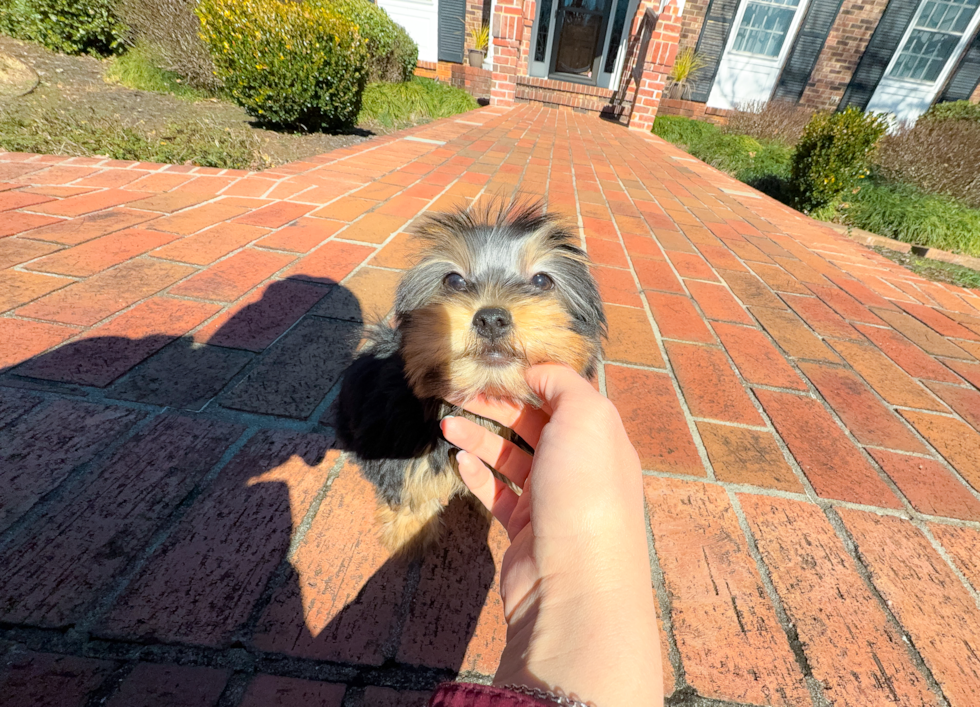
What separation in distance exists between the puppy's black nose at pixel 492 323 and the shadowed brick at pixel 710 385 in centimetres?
165

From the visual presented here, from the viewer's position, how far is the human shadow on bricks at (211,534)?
1.33 m

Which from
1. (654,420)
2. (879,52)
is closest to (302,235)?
(654,420)

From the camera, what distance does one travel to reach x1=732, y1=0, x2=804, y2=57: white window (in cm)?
1423

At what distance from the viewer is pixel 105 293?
2760 millimetres

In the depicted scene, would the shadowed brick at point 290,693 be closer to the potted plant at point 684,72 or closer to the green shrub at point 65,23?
the green shrub at point 65,23

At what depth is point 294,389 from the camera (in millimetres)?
2307

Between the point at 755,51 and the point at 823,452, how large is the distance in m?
18.6

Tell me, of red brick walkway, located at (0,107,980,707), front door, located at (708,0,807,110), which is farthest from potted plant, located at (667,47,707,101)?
red brick walkway, located at (0,107,980,707)

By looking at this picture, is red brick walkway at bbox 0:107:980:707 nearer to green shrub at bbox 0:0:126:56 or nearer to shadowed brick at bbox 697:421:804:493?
shadowed brick at bbox 697:421:804:493

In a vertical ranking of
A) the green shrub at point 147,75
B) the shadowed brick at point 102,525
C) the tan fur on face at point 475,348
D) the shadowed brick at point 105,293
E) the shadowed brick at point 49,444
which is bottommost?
the shadowed brick at point 102,525

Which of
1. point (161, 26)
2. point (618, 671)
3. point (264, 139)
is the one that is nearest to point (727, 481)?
point (618, 671)

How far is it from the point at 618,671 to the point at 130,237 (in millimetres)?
4478

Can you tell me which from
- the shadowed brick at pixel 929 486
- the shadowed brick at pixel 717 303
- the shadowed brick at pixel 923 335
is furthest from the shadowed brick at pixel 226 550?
the shadowed brick at pixel 923 335

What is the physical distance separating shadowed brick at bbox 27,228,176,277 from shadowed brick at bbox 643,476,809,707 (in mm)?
4029
